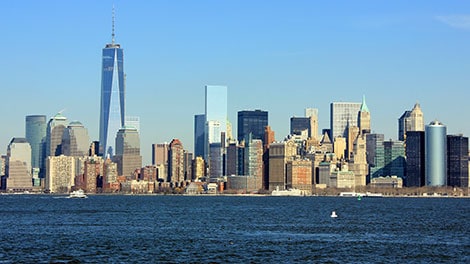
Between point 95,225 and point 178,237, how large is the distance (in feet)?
83.9

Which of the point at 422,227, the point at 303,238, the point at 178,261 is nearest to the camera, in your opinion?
the point at 178,261

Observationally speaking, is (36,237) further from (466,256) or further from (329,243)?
(466,256)

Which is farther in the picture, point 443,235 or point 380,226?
point 380,226

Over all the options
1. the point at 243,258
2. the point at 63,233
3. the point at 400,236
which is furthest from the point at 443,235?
the point at 63,233

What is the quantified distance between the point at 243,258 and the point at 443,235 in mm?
36385

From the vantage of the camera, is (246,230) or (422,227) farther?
(422,227)

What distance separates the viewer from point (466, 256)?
264 feet

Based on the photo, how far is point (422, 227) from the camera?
12150 centimetres

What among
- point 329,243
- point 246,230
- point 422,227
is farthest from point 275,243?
point 422,227

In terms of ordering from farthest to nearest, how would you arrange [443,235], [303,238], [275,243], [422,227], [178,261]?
[422,227]
[443,235]
[303,238]
[275,243]
[178,261]

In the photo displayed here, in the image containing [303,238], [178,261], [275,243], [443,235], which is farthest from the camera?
[443,235]

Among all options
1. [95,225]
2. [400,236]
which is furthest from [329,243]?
[95,225]

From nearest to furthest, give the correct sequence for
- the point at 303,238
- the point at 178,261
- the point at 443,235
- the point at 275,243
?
the point at 178,261
the point at 275,243
the point at 303,238
the point at 443,235

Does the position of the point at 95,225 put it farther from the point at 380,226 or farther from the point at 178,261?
the point at 178,261
